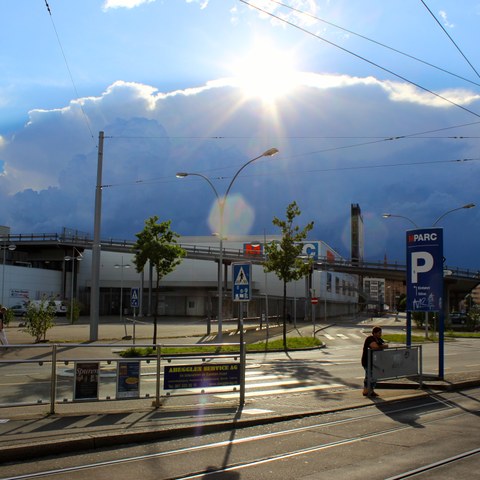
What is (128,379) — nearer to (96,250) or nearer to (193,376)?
(193,376)

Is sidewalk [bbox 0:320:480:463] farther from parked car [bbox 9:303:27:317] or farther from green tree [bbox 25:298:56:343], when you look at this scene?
parked car [bbox 9:303:27:317]

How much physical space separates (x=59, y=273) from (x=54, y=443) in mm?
79189

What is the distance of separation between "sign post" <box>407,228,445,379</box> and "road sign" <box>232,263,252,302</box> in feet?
17.0

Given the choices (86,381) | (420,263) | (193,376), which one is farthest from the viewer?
(420,263)

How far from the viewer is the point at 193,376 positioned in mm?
9930

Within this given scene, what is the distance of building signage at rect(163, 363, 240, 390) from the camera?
9859 mm

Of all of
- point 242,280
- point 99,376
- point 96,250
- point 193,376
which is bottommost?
point 193,376

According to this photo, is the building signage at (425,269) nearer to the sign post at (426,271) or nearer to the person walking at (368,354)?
the sign post at (426,271)

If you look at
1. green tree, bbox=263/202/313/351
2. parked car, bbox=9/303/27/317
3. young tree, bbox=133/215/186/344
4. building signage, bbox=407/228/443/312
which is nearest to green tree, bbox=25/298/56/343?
young tree, bbox=133/215/186/344

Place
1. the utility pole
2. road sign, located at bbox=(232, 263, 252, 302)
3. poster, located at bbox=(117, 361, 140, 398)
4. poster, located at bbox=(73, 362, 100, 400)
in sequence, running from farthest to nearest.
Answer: the utility pole → road sign, located at bbox=(232, 263, 252, 302) → poster, located at bbox=(117, 361, 140, 398) → poster, located at bbox=(73, 362, 100, 400)

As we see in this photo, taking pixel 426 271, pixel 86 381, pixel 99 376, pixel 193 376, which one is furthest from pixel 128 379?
pixel 426 271

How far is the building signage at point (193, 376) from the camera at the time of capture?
9.86 m

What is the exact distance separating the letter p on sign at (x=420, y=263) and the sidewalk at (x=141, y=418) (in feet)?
11.9

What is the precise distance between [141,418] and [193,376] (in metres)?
1.45
